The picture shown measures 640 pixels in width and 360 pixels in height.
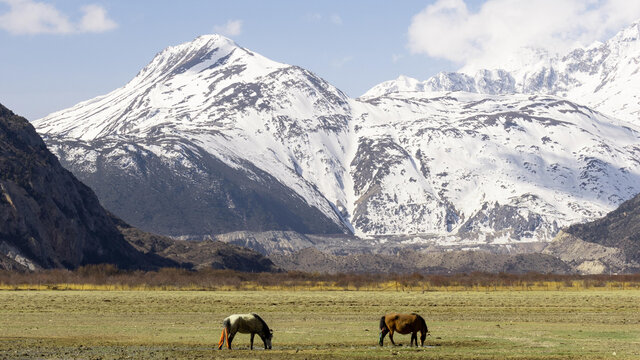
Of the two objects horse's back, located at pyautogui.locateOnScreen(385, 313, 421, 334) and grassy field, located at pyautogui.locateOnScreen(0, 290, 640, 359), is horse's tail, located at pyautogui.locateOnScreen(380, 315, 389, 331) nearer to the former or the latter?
horse's back, located at pyautogui.locateOnScreen(385, 313, 421, 334)

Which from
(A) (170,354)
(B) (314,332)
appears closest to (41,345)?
(A) (170,354)

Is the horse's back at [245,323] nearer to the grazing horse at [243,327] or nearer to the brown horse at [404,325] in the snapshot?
the grazing horse at [243,327]

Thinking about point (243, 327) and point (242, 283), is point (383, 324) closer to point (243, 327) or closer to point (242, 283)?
point (243, 327)

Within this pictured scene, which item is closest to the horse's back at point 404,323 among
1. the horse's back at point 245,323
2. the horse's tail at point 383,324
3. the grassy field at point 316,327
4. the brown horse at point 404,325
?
the brown horse at point 404,325

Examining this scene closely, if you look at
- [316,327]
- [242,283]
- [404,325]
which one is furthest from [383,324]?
[242,283]

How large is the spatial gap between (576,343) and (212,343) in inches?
815

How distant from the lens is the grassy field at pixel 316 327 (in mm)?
50500

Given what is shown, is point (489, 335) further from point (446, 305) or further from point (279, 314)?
point (446, 305)

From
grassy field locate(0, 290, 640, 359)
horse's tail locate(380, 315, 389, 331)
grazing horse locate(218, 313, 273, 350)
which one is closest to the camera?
grassy field locate(0, 290, 640, 359)

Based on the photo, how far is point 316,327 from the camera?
66875 millimetres

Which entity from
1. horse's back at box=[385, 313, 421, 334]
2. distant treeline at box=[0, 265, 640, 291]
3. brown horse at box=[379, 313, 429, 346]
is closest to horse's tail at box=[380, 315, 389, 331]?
brown horse at box=[379, 313, 429, 346]

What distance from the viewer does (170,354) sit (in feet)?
161

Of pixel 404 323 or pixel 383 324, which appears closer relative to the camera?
pixel 383 324

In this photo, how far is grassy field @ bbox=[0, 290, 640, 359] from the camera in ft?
166
